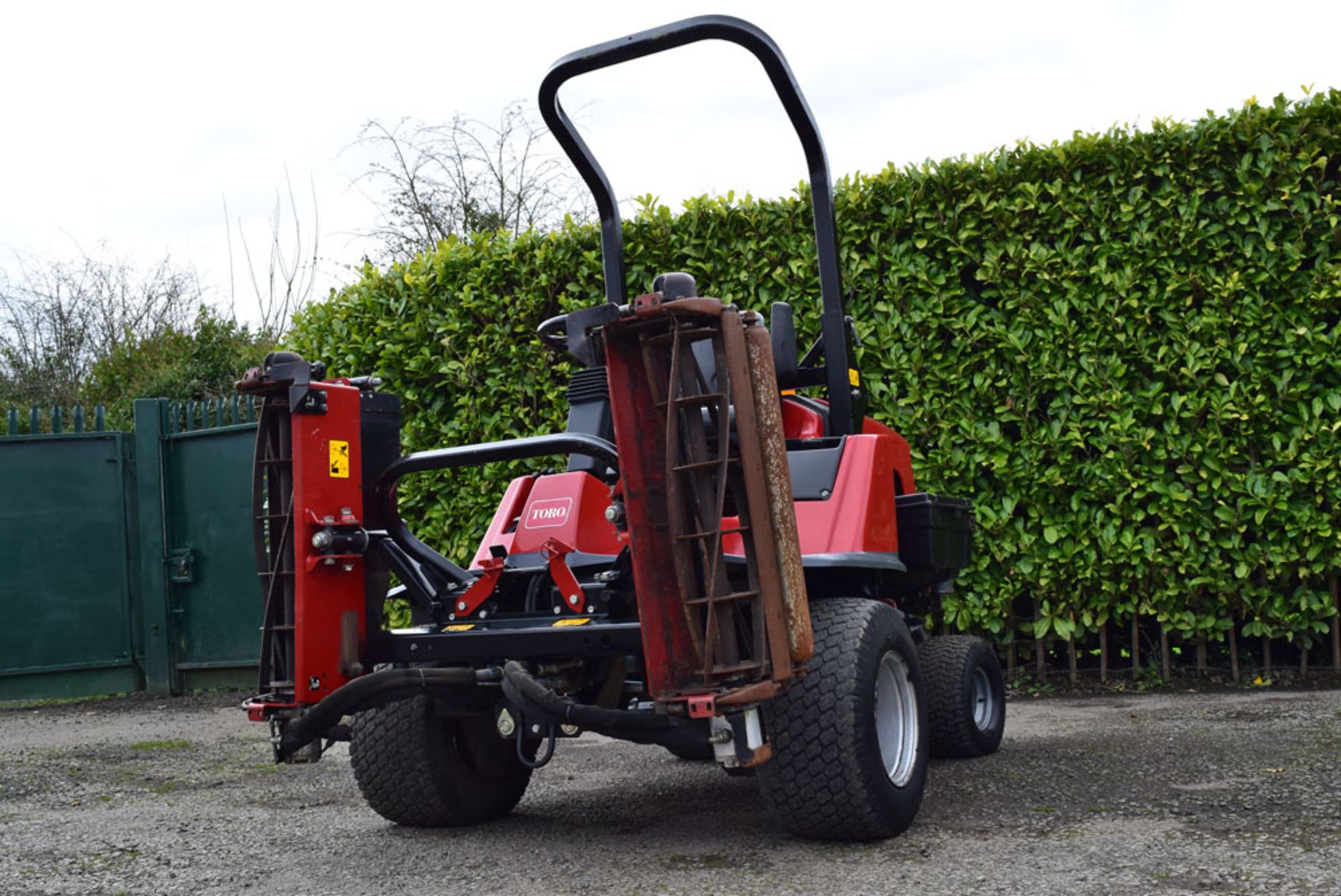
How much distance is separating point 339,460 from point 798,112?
2.04 meters

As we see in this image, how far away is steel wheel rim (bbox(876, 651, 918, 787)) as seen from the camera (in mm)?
4234

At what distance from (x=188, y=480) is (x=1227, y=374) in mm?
6780

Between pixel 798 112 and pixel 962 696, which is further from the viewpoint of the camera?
pixel 962 696

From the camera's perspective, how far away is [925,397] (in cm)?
750

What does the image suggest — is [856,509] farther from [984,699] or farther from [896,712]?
[984,699]

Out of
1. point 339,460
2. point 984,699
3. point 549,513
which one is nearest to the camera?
point 339,460

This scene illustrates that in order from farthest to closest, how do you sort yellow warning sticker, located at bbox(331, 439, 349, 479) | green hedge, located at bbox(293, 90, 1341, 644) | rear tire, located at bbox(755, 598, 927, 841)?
green hedge, located at bbox(293, 90, 1341, 644) < yellow warning sticker, located at bbox(331, 439, 349, 479) < rear tire, located at bbox(755, 598, 927, 841)

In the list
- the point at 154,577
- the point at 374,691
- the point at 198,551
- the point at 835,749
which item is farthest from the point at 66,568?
the point at 835,749

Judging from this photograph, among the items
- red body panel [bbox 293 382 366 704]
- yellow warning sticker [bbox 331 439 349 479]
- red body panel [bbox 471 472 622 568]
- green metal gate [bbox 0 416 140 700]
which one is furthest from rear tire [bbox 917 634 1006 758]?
green metal gate [bbox 0 416 140 700]

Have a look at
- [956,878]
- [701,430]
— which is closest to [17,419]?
[701,430]

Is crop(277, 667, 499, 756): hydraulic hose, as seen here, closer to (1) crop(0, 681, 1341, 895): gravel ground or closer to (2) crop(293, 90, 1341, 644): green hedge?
(1) crop(0, 681, 1341, 895): gravel ground

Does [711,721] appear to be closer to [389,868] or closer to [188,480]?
[389,868]

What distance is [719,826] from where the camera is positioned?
4.39 m

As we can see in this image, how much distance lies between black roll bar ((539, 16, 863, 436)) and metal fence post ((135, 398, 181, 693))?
5.45 meters
